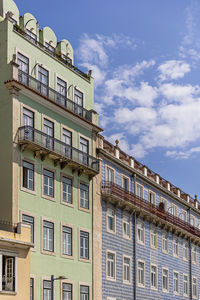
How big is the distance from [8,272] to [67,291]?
25.8 feet

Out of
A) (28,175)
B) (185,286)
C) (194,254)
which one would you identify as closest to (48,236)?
(28,175)

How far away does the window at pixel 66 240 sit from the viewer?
42125 mm

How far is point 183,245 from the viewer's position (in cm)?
6175

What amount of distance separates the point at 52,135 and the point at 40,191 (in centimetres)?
446

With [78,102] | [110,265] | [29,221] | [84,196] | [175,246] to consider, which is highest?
[78,102]

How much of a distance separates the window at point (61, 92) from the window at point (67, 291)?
12.4 meters

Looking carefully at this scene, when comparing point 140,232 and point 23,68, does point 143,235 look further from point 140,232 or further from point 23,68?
point 23,68

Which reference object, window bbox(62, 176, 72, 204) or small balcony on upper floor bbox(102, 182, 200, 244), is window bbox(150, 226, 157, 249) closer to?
small balcony on upper floor bbox(102, 182, 200, 244)

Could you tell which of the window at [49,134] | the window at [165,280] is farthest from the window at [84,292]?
the window at [165,280]

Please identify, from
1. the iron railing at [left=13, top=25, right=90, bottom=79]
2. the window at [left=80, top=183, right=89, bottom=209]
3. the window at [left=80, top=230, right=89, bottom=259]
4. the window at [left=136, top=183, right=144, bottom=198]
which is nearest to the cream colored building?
the window at [left=80, top=230, right=89, bottom=259]

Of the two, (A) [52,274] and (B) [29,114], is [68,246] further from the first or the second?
(B) [29,114]

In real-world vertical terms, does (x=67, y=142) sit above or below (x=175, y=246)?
above

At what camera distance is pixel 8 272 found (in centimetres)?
3481

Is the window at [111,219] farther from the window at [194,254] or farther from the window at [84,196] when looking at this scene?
the window at [194,254]
